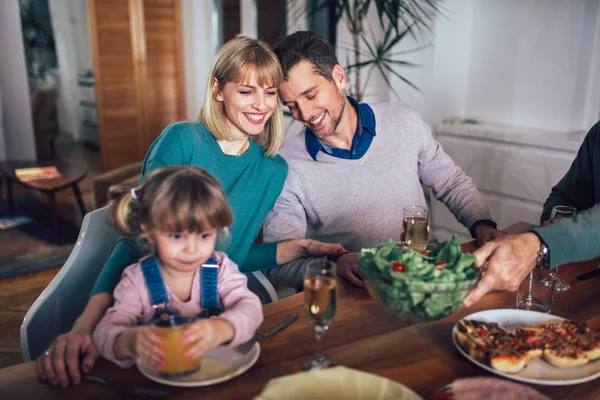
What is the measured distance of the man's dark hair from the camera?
1800 millimetres

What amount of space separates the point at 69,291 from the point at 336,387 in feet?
2.86

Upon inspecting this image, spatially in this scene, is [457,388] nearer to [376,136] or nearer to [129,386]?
[129,386]

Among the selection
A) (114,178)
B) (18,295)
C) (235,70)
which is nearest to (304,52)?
(235,70)

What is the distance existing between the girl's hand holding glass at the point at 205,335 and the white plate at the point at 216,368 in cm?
3

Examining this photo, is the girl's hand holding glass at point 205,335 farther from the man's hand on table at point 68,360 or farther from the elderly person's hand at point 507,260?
the elderly person's hand at point 507,260

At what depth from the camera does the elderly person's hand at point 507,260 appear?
1.17 m

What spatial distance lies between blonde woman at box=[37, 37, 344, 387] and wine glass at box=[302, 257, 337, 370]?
20.5 inches

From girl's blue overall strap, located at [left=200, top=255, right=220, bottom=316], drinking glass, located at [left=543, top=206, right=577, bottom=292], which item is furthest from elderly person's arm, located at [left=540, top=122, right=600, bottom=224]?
girl's blue overall strap, located at [left=200, top=255, right=220, bottom=316]

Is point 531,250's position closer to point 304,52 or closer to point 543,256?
point 543,256

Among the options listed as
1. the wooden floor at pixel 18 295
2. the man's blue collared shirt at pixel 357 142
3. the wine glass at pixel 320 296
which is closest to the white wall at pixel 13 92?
the wooden floor at pixel 18 295

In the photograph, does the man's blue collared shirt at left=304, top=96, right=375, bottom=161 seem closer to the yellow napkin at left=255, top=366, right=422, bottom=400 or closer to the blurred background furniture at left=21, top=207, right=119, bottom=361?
the blurred background furniture at left=21, top=207, right=119, bottom=361

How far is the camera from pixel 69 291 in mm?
1475

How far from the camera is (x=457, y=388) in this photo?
3.05 feet

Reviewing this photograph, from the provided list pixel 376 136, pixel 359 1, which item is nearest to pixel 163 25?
pixel 359 1
